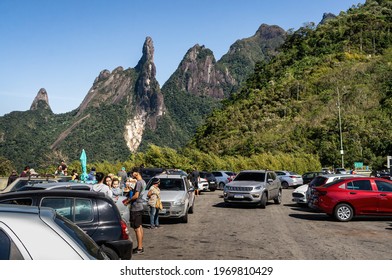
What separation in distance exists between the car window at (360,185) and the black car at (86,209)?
33.2 ft

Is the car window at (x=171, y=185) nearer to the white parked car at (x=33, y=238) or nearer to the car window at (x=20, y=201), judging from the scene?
the car window at (x=20, y=201)

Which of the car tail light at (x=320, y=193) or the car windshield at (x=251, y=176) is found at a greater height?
the car windshield at (x=251, y=176)

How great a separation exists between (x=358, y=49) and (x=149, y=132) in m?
108

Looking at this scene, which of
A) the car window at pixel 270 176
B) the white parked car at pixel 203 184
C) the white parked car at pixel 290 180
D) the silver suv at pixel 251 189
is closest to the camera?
the silver suv at pixel 251 189

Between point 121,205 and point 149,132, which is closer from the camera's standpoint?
point 121,205

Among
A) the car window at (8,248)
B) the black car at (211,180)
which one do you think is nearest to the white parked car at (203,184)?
the black car at (211,180)

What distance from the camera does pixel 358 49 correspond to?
346 ft

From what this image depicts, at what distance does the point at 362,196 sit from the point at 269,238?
4853 millimetres

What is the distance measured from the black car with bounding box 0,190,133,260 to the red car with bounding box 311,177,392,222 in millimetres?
9822

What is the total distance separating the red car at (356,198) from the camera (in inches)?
599

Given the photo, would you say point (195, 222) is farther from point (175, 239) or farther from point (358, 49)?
point (358, 49)
